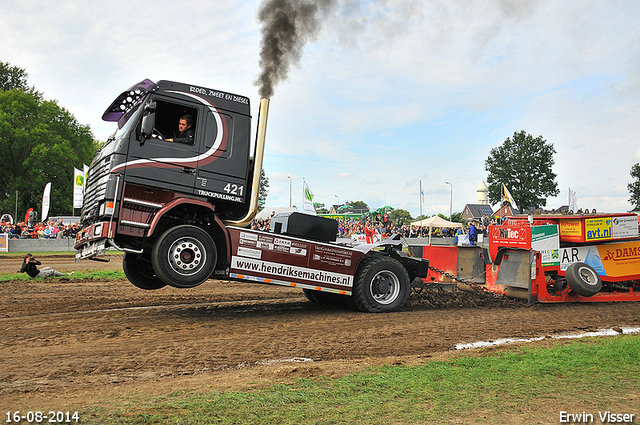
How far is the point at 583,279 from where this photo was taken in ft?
30.5

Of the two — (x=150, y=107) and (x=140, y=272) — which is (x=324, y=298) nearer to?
(x=140, y=272)

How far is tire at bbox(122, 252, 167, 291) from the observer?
820 centimetres

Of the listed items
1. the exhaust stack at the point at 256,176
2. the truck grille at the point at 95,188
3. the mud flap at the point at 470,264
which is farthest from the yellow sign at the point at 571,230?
the truck grille at the point at 95,188

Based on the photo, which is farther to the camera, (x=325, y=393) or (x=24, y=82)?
(x=24, y=82)

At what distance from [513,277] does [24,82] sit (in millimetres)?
62528

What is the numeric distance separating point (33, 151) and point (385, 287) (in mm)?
48008

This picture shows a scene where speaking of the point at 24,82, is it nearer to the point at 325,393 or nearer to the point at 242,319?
the point at 242,319

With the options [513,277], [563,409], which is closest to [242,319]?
[563,409]

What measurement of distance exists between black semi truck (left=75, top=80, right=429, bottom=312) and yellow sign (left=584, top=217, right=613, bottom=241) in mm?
4615

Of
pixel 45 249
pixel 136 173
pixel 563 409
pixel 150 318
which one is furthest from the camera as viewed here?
pixel 45 249

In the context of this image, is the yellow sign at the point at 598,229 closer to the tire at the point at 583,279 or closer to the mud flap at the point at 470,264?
the tire at the point at 583,279

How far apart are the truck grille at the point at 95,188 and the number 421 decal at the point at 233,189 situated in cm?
177

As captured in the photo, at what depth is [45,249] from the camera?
2512 cm

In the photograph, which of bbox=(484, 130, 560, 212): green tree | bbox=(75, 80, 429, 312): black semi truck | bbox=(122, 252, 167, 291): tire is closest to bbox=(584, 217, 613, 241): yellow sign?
bbox=(75, 80, 429, 312): black semi truck
